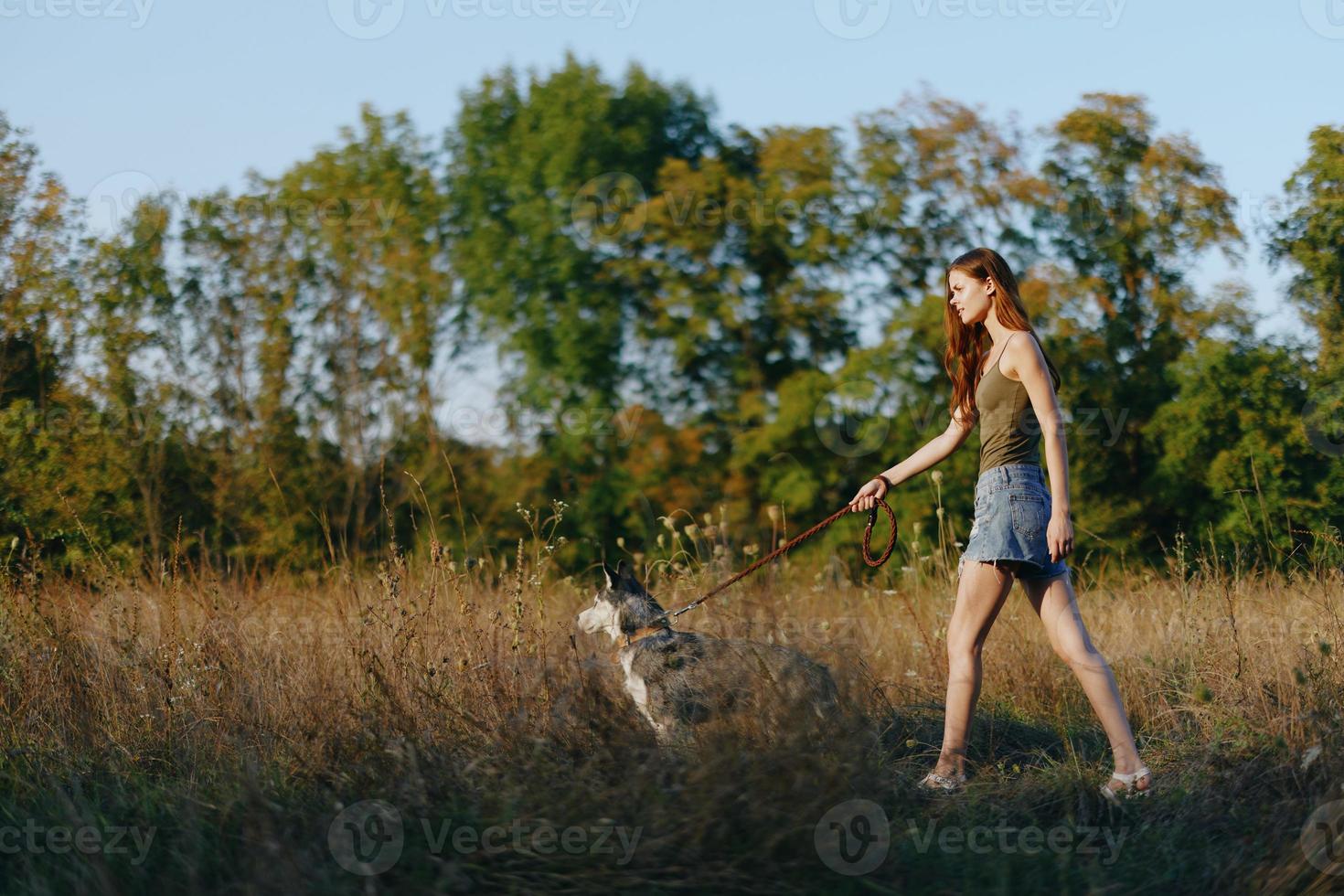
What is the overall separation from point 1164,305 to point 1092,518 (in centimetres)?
320

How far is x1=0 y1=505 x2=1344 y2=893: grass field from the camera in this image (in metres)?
3.74

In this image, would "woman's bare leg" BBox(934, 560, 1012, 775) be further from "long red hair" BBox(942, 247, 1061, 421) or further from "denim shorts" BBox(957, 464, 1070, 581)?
"long red hair" BBox(942, 247, 1061, 421)

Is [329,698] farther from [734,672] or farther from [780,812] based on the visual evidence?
[780,812]

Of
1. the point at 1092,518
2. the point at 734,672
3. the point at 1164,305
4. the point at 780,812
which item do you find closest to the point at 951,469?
the point at 1092,518

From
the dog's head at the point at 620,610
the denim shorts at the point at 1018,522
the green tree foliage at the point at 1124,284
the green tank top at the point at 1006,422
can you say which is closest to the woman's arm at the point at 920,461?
the green tank top at the point at 1006,422

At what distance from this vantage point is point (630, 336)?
70.1ft

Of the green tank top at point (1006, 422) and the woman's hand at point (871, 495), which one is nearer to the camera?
the green tank top at point (1006, 422)

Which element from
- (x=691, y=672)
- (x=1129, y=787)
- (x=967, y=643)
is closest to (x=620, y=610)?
(x=691, y=672)

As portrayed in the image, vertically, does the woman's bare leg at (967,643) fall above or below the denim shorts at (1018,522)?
below

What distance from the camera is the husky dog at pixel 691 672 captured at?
4410 millimetres

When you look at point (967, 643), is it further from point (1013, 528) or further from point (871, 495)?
point (871, 495)

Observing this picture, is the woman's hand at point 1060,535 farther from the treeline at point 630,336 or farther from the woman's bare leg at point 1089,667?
the treeline at point 630,336

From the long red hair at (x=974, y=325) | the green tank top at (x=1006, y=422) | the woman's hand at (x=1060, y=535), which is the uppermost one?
the long red hair at (x=974, y=325)

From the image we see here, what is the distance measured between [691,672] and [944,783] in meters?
1.13
